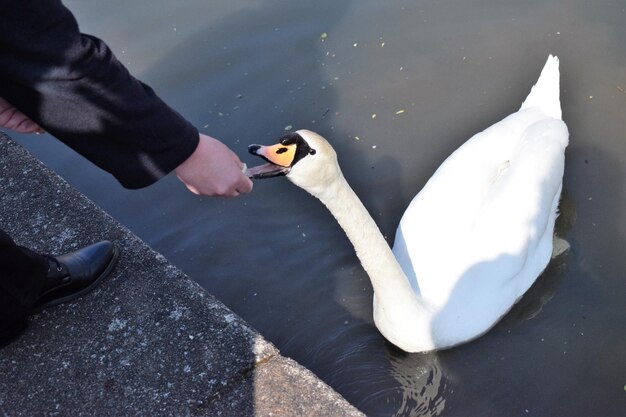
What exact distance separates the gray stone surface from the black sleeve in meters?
1.03

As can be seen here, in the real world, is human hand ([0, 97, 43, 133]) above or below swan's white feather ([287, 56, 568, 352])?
above

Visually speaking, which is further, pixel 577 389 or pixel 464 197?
pixel 464 197

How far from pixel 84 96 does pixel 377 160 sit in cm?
333

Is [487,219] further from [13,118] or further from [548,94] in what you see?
[13,118]

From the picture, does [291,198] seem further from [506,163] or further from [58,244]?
[58,244]

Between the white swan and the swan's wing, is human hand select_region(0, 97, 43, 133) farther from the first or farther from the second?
the swan's wing

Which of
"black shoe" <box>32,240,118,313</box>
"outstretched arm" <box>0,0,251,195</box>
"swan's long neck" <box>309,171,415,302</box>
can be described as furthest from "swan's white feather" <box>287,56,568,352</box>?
"outstretched arm" <box>0,0,251,195</box>

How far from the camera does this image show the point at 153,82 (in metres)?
6.38

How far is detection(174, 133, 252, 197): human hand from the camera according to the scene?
2.45m

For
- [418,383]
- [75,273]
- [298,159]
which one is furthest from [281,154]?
[418,383]

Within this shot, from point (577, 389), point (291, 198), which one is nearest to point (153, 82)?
point (291, 198)

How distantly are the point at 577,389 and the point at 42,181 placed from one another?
116 inches

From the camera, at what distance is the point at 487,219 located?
13.8 feet

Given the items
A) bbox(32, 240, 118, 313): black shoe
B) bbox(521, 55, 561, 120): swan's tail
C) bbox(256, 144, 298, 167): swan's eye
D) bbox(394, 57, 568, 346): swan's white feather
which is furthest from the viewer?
bbox(521, 55, 561, 120): swan's tail
